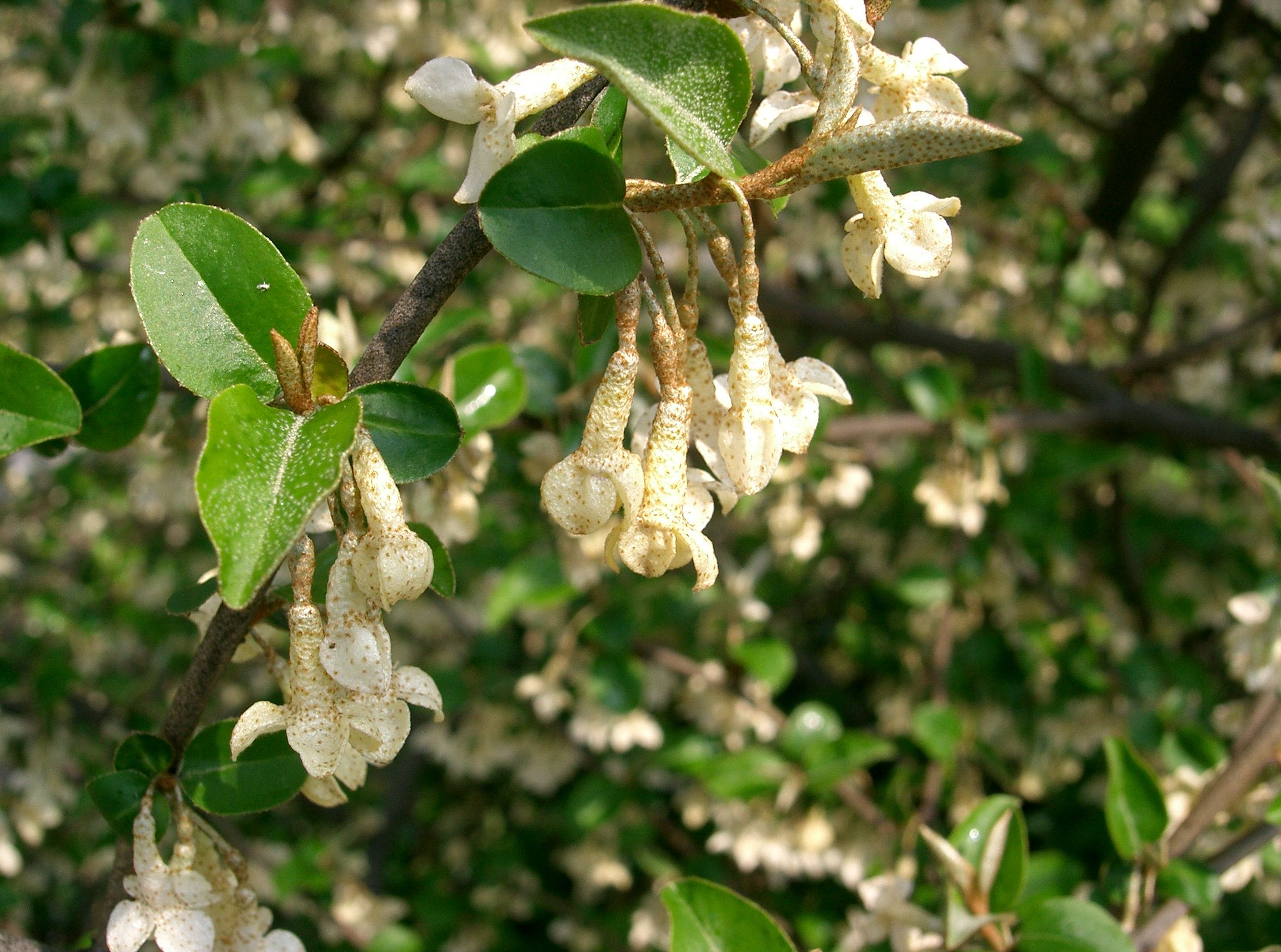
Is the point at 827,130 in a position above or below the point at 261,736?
above

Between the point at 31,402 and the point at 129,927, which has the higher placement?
the point at 31,402

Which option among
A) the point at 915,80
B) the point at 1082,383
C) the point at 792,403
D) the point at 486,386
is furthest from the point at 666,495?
the point at 1082,383

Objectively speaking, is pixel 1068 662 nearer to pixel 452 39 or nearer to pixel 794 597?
pixel 794 597

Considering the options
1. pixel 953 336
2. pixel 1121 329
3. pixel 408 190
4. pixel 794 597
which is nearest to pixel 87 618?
pixel 408 190

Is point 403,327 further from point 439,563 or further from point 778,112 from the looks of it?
point 778,112

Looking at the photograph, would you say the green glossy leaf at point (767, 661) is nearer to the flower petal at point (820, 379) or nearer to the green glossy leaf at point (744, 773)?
the green glossy leaf at point (744, 773)

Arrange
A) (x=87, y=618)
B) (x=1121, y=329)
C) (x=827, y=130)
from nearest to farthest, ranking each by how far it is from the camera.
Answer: (x=827, y=130) → (x=87, y=618) → (x=1121, y=329)
